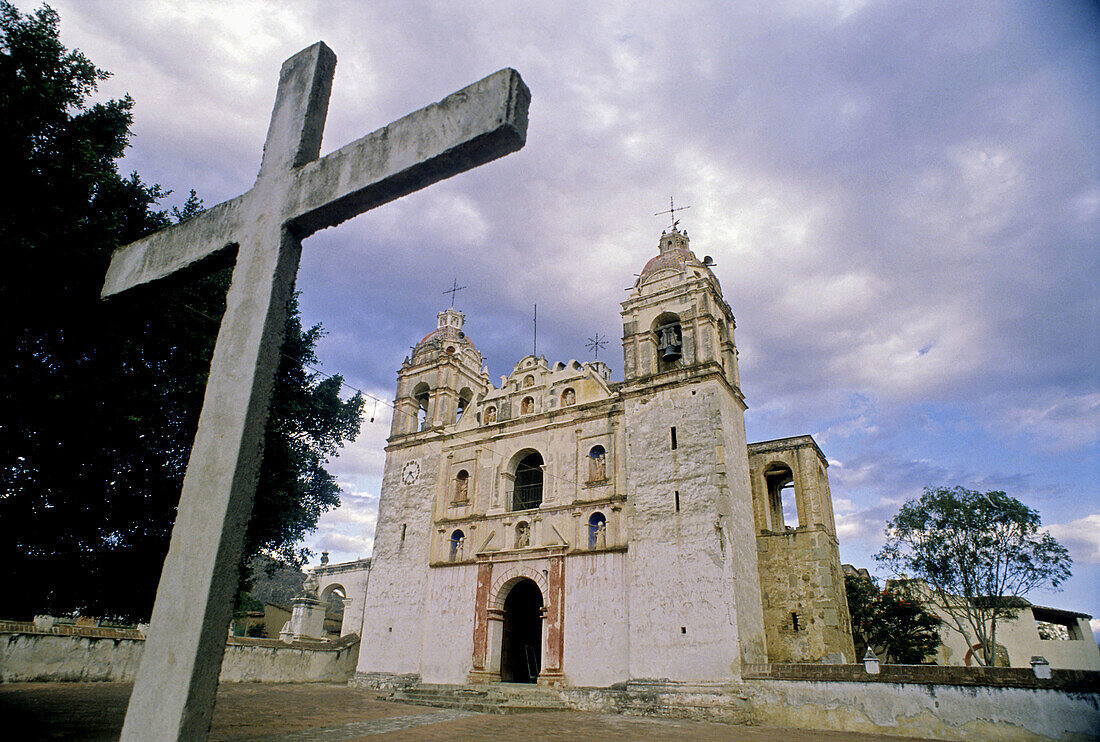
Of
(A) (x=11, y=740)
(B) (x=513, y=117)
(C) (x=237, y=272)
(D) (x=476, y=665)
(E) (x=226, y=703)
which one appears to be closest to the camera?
(B) (x=513, y=117)

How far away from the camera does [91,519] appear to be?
28.2 feet

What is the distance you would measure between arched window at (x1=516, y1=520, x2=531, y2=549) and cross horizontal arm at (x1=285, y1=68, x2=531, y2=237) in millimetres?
16419

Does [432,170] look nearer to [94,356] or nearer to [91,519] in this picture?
[94,356]

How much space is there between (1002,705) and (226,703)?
1526 cm

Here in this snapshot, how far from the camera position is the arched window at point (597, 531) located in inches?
→ 693

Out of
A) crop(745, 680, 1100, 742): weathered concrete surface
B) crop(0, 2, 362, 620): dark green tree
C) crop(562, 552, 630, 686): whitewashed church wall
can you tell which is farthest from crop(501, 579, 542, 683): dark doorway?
crop(0, 2, 362, 620): dark green tree

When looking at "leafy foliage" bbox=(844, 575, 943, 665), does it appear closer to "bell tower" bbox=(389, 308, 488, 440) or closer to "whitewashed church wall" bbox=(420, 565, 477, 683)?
"whitewashed church wall" bbox=(420, 565, 477, 683)

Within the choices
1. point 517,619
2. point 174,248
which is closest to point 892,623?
point 517,619

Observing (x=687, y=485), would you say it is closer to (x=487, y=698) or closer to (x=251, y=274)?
(x=487, y=698)

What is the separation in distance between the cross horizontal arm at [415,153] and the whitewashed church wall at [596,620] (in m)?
14.9

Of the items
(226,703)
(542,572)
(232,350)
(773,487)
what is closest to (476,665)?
(542,572)

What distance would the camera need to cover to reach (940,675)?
40.2 feet

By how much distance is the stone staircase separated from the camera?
15383mm

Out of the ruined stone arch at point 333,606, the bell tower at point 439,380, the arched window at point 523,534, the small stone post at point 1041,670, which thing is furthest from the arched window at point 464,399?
the small stone post at point 1041,670
